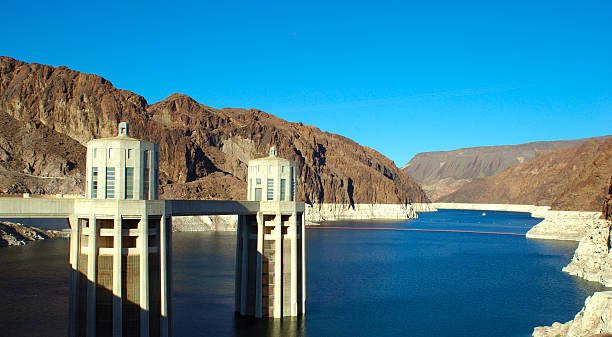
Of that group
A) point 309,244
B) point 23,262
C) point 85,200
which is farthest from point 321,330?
point 309,244

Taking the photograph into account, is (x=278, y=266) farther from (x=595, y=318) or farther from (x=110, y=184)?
(x=595, y=318)

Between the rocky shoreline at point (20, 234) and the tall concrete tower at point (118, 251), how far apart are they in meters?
73.6

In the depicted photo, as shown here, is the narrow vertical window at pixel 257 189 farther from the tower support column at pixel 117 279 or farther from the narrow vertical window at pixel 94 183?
the tower support column at pixel 117 279

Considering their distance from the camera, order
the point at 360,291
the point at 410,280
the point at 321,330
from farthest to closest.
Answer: the point at 410,280 < the point at 360,291 < the point at 321,330

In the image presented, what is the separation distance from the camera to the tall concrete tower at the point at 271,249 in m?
41.0

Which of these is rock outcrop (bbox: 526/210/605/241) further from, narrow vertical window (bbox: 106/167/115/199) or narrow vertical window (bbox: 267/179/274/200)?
narrow vertical window (bbox: 106/167/115/199)

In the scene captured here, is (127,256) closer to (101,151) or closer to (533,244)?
(101,151)

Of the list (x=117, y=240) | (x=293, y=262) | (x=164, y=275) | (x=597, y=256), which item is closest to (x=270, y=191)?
(x=293, y=262)

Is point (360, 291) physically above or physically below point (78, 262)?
below

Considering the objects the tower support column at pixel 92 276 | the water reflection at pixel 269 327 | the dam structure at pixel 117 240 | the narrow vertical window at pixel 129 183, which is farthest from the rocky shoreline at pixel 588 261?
the tower support column at pixel 92 276

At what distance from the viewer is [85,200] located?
99.4 ft

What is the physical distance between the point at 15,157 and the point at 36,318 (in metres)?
131

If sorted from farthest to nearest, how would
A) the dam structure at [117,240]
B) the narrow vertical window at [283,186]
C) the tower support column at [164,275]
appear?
the narrow vertical window at [283,186] → the tower support column at [164,275] → the dam structure at [117,240]

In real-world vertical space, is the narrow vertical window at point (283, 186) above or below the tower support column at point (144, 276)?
above
